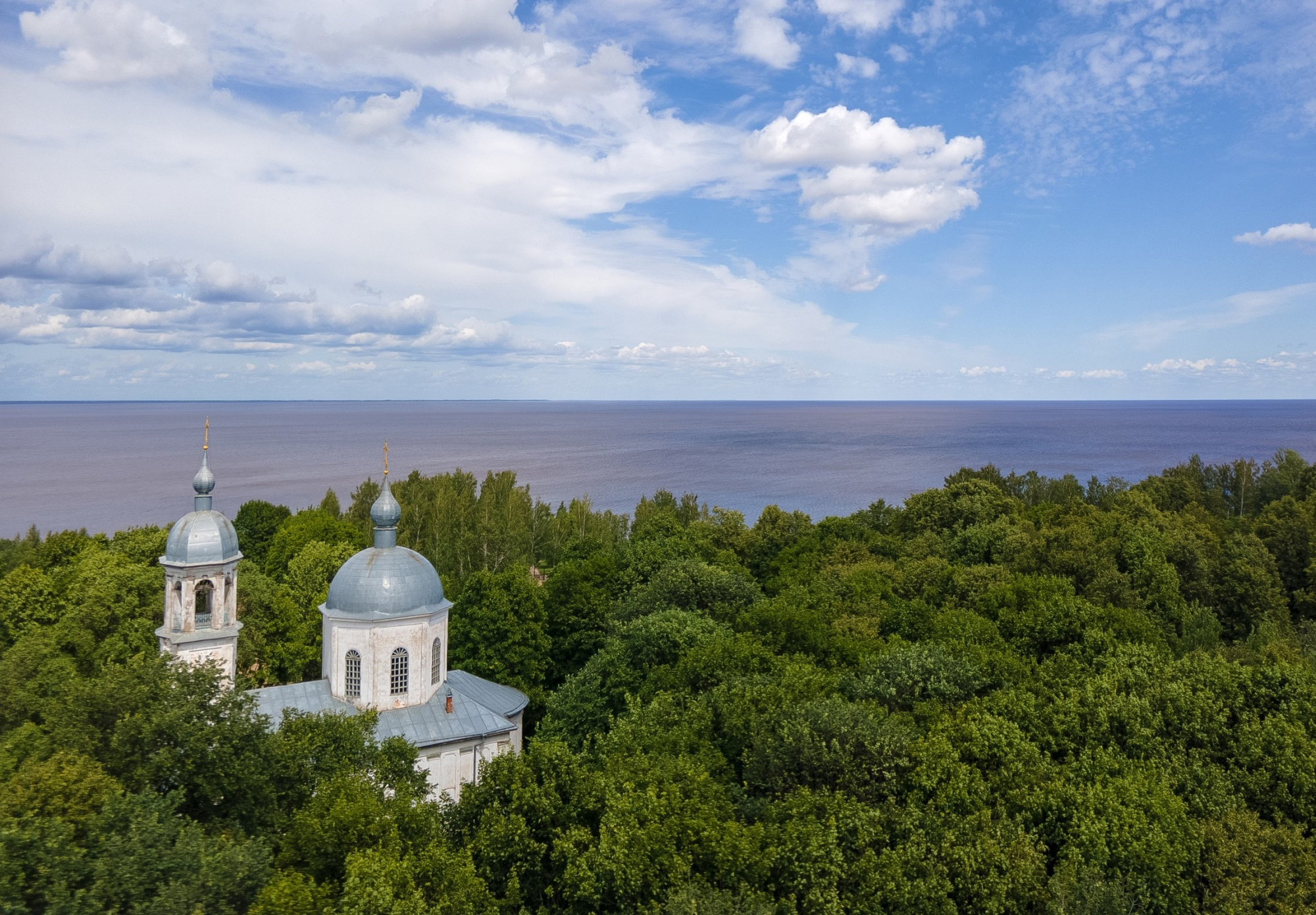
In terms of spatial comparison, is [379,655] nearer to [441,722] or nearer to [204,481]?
[441,722]

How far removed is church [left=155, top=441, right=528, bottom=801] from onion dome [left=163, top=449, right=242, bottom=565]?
0.03m

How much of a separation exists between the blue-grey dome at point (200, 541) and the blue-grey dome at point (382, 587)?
3572 millimetres

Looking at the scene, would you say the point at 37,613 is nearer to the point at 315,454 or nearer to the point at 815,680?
the point at 815,680

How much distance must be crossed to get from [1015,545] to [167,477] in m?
122

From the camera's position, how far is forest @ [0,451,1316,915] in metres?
13.9

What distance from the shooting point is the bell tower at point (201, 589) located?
2466 cm

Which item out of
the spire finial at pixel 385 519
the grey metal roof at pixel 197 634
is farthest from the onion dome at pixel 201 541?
the spire finial at pixel 385 519

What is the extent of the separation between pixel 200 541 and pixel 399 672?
759 centimetres

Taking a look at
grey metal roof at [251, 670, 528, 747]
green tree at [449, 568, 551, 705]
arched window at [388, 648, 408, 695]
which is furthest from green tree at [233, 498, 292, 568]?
arched window at [388, 648, 408, 695]

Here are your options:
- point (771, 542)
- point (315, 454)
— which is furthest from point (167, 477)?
point (771, 542)

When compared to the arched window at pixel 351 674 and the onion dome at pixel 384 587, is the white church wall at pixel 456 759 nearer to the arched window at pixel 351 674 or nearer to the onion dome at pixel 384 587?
the arched window at pixel 351 674

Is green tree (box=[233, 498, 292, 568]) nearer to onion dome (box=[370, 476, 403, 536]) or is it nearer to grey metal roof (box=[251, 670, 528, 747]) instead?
onion dome (box=[370, 476, 403, 536])

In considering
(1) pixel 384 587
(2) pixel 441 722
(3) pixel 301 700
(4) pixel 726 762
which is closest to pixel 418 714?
(2) pixel 441 722

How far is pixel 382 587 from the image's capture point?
26000 mm
